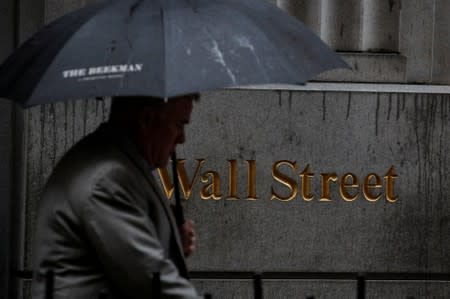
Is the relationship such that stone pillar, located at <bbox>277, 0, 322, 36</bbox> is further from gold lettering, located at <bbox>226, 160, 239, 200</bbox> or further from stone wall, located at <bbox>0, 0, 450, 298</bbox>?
gold lettering, located at <bbox>226, 160, 239, 200</bbox>

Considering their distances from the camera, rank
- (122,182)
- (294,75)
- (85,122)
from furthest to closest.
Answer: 1. (85,122)
2. (294,75)
3. (122,182)

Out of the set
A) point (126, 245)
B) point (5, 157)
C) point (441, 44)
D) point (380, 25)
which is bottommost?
point (126, 245)

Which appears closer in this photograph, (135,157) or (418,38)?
(135,157)

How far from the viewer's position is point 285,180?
934 cm

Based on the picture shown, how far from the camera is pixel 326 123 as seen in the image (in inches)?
369

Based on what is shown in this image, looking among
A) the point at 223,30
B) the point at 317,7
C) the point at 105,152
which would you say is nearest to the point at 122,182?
the point at 105,152

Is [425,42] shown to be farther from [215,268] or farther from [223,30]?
[223,30]

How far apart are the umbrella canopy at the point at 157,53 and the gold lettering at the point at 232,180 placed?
160 inches

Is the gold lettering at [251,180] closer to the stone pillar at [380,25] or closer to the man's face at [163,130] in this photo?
the stone pillar at [380,25]

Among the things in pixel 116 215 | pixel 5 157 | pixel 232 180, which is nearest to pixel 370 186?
pixel 232 180

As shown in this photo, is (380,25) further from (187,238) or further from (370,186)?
(187,238)

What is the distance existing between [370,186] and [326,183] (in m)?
0.31

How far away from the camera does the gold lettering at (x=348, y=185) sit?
937cm

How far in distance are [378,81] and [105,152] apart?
5216 millimetres
